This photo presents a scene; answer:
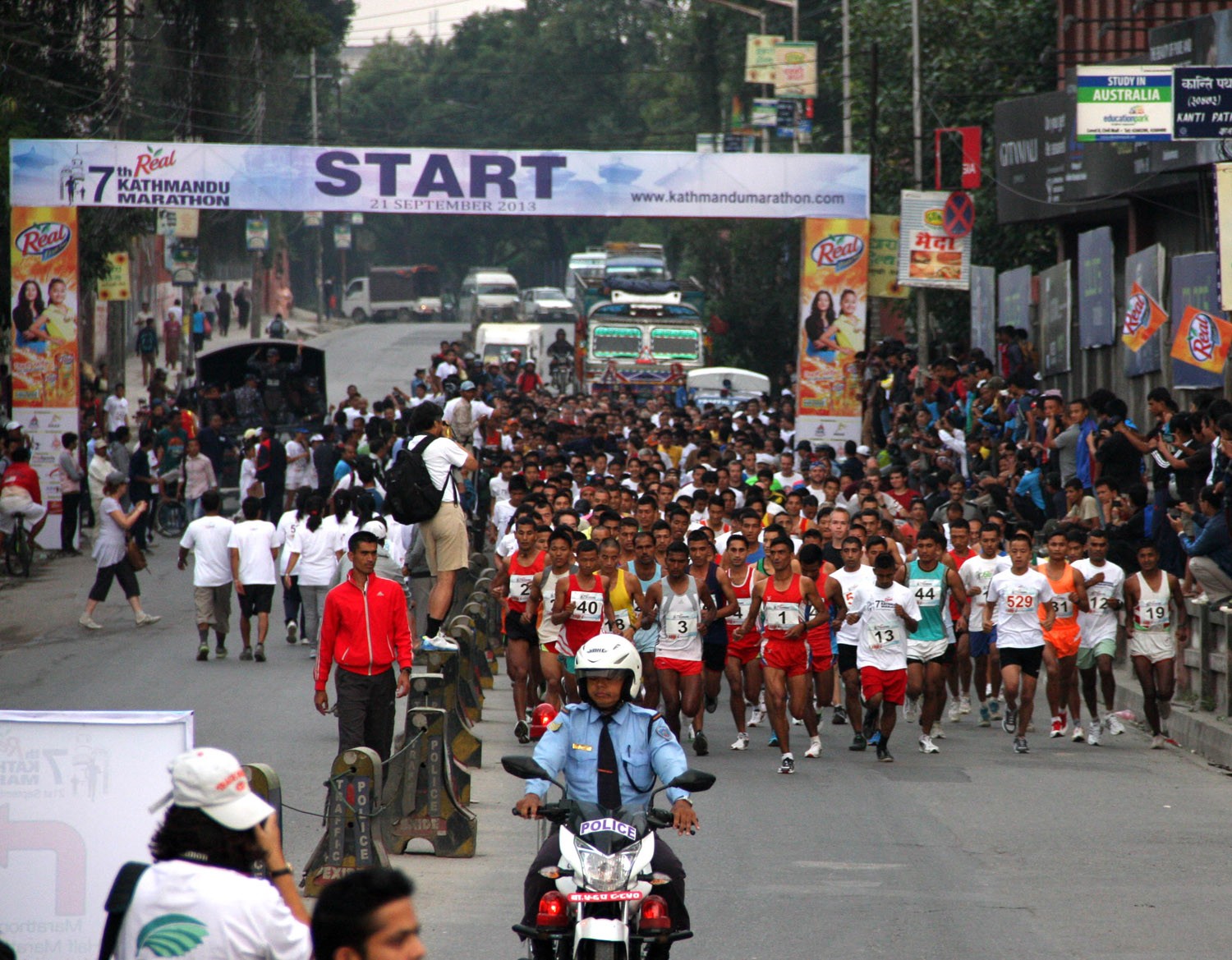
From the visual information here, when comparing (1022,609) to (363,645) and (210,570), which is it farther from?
(210,570)

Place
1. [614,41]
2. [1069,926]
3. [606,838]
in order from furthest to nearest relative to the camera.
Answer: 1. [614,41]
2. [1069,926]
3. [606,838]

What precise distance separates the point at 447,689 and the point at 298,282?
8814 cm

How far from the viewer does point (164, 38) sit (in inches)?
1465

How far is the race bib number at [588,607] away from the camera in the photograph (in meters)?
13.5

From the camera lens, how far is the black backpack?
13.9m

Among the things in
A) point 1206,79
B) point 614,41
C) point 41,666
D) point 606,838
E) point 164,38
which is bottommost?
point 41,666

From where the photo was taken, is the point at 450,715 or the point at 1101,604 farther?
the point at 1101,604

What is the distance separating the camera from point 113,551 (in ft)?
61.4

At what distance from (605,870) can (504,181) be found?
20.3m

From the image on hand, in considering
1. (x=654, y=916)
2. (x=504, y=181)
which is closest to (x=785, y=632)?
(x=654, y=916)

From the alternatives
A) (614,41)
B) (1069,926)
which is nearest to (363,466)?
(1069,926)

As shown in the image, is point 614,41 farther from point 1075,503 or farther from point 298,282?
point 1075,503

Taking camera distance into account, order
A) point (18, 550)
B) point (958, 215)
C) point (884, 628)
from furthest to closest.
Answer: point (958, 215) < point (18, 550) < point (884, 628)

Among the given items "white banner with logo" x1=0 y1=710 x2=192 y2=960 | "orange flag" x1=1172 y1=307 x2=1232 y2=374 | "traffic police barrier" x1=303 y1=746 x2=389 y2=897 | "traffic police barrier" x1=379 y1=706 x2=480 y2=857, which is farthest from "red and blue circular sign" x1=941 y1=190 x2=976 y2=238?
"white banner with logo" x1=0 y1=710 x2=192 y2=960
